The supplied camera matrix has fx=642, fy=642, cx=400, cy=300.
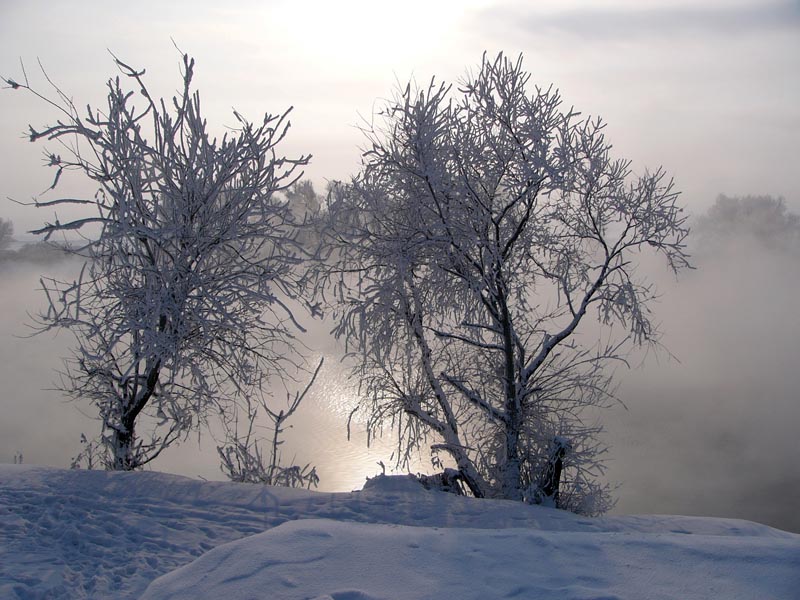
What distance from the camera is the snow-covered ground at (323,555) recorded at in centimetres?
426

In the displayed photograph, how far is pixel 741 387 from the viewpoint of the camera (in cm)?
11644

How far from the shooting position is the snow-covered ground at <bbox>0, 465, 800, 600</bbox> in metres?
4.26

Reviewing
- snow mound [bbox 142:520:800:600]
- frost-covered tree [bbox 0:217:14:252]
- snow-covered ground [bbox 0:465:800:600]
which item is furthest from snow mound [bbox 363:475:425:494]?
frost-covered tree [bbox 0:217:14:252]

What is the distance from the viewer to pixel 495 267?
10.5 m

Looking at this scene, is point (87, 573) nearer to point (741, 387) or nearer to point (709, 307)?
point (741, 387)

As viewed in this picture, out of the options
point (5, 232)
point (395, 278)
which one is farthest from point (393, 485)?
point (5, 232)

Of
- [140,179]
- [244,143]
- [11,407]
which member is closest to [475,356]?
→ [244,143]

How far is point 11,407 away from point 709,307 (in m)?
180

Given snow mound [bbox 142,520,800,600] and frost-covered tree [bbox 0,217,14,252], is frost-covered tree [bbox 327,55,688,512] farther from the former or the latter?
frost-covered tree [bbox 0,217,14,252]

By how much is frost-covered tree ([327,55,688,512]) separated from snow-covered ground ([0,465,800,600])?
3987 mm

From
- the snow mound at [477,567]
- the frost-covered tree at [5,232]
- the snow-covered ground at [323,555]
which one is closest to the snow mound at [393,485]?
the snow-covered ground at [323,555]

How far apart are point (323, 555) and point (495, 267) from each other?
660cm

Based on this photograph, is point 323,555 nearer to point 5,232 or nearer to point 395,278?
point 395,278

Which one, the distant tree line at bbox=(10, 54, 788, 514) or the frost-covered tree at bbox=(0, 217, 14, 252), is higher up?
the frost-covered tree at bbox=(0, 217, 14, 252)
